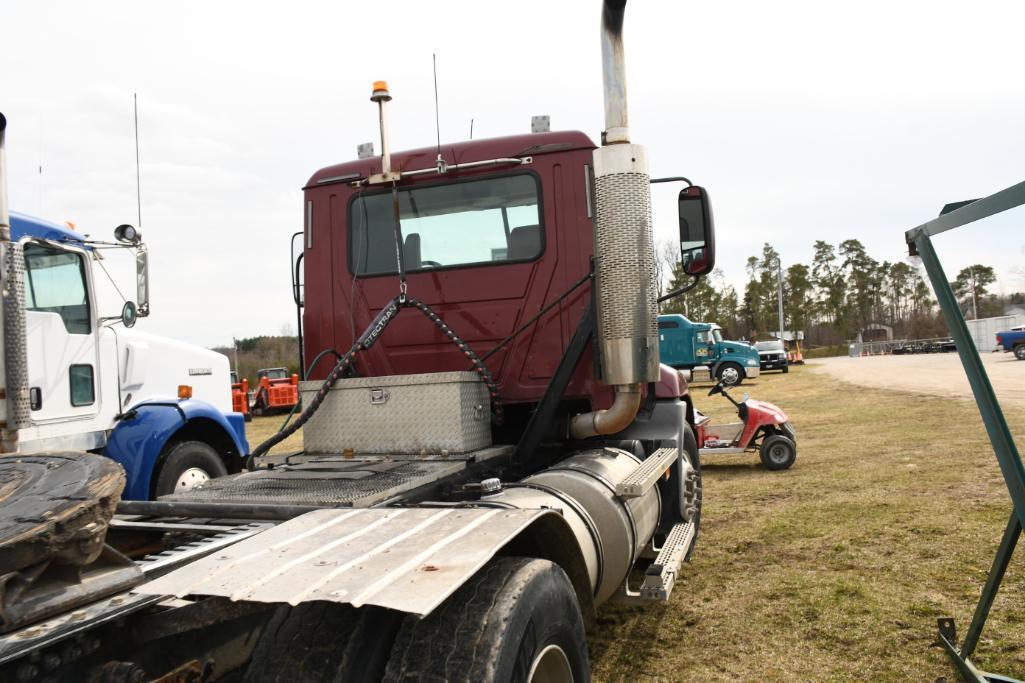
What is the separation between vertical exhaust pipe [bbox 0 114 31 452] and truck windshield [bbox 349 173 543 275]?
108 inches

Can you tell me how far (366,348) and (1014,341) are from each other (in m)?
3.04

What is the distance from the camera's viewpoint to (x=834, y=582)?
15.8 feet

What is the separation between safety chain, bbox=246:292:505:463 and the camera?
12.9 ft

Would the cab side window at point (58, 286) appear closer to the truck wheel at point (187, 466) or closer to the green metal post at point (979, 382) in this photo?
the truck wheel at point (187, 466)

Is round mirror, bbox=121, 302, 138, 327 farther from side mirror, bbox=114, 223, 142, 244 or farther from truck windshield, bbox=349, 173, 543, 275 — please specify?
truck windshield, bbox=349, 173, 543, 275

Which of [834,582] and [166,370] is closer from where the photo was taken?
[834,582]

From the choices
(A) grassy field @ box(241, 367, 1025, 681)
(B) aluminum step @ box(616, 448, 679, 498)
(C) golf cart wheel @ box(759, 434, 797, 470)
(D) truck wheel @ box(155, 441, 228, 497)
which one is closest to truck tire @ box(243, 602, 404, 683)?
(B) aluminum step @ box(616, 448, 679, 498)

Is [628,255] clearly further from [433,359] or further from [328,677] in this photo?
[328,677]

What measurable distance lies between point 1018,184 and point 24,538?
3010 mm

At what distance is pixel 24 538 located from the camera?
4.91 ft

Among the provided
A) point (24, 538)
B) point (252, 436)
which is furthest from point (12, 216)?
point (252, 436)

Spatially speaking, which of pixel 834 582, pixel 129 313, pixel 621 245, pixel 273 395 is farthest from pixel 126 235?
pixel 273 395

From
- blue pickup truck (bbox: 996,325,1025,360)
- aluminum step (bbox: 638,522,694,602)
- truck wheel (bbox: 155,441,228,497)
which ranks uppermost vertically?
blue pickup truck (bbox: 996,325,1025,360)

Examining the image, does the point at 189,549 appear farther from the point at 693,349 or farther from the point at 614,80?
the point at 693,349
